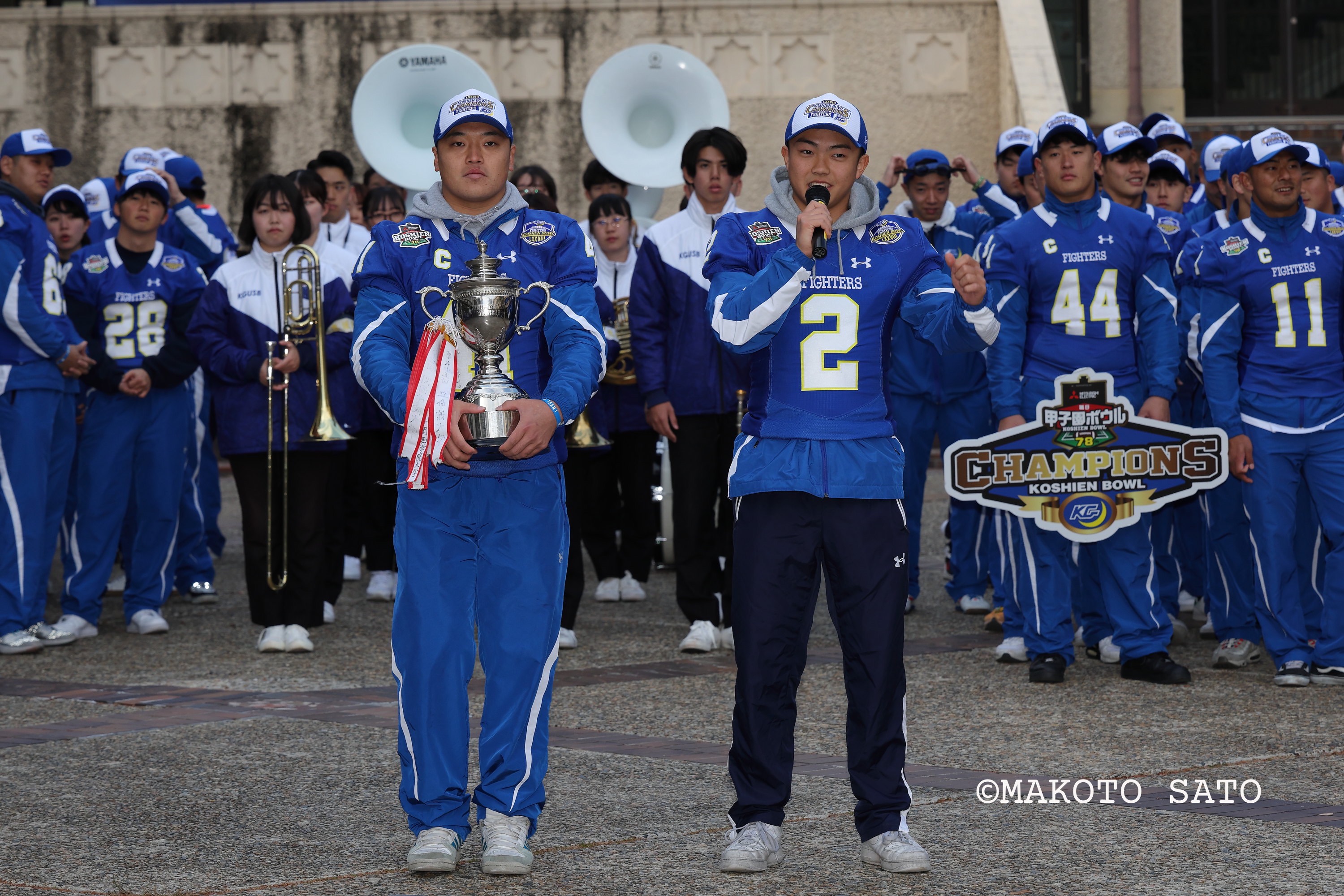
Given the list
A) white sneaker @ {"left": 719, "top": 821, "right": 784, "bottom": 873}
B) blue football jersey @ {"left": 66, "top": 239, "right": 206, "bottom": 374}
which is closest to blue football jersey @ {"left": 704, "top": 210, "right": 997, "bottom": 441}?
white sneaker @ {"left": 719, "top": 821, "right": 784, "bottom": 873}

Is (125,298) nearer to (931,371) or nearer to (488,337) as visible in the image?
(931,371)

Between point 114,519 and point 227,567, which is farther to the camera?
point 227,567

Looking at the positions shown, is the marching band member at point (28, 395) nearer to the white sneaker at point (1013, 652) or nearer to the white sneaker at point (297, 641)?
the white sneaker at point (297, 641)

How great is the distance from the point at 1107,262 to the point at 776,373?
312cm

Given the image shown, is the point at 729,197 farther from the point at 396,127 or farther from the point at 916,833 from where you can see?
the point at 396,127

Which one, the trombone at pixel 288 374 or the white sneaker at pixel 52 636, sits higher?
the trombone at pixel 288 374

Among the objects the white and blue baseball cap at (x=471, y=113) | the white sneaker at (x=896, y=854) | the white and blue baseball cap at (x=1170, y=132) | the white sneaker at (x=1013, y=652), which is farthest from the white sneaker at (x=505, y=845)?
the white and blue baseball cap at (x=1170, y=132)

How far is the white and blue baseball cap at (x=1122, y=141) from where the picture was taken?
8789mm

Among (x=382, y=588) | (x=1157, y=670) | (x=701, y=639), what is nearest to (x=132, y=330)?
(x=382, y=588)

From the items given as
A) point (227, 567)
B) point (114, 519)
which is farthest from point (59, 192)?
point (227, 567)

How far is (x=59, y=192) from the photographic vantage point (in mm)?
10500

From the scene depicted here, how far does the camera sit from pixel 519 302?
5.18 metres

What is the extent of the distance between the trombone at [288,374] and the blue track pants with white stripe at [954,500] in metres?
2.94

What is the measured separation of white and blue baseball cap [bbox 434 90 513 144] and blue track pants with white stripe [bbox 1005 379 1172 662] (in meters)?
3.43
